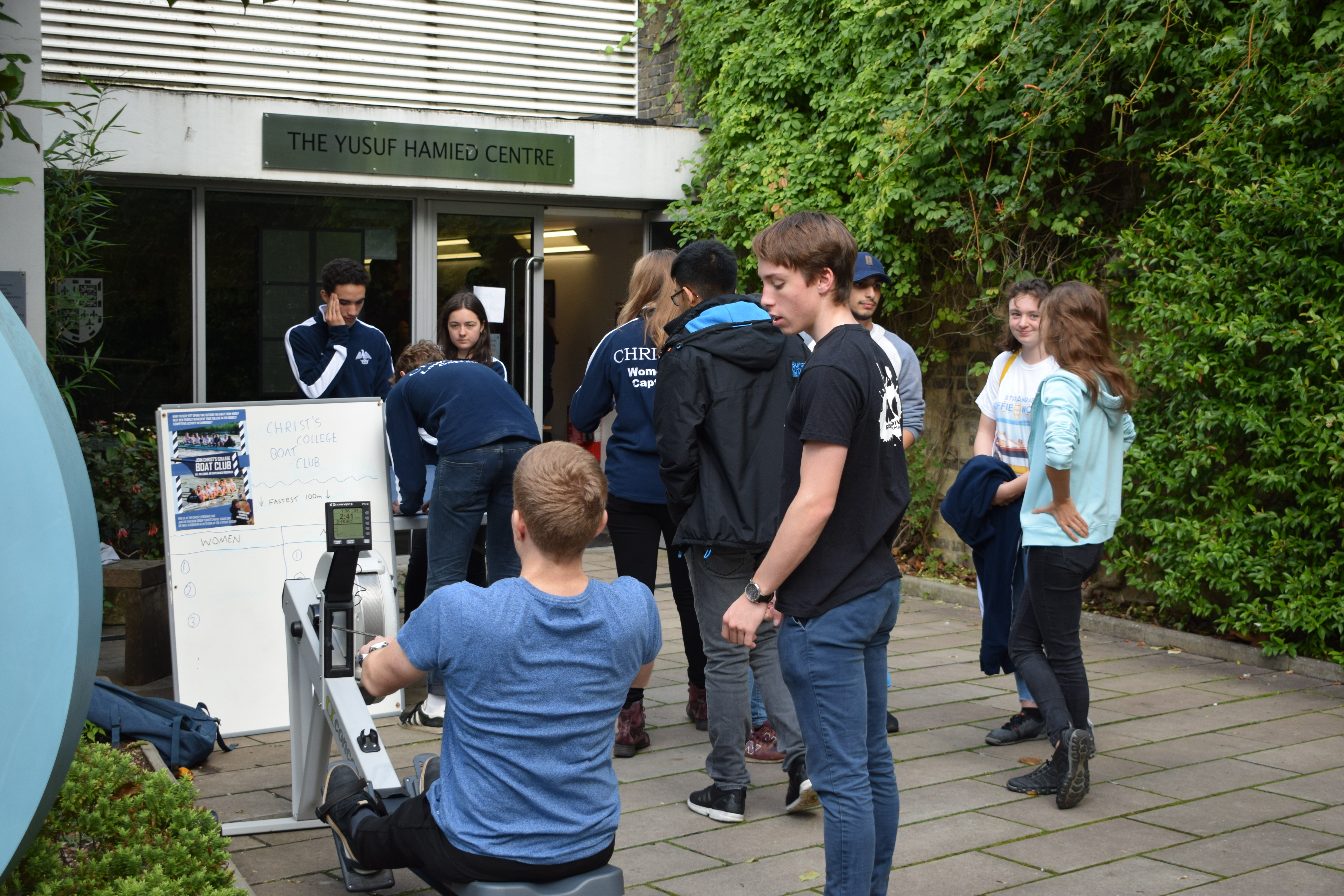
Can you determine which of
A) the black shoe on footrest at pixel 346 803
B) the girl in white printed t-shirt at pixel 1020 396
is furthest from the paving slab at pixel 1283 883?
the black shoe on footrest at pixel 346 803

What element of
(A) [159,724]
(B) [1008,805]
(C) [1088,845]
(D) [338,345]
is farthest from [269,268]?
(C) [1088,845]

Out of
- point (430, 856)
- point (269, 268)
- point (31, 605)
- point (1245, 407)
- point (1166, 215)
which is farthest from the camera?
point (269, 268)

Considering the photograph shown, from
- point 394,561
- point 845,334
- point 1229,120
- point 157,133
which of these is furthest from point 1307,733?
point 157,133

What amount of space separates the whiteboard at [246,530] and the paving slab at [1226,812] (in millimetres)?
3085


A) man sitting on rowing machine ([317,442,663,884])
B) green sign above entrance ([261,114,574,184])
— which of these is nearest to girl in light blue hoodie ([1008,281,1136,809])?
man sitting on rowing machine ([317,442,663,884])

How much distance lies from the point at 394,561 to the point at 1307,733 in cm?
403

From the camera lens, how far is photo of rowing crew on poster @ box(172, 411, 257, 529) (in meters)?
5.36

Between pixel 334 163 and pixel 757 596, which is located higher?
pixel 334 163

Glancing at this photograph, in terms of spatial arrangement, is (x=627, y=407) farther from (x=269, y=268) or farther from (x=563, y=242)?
(x=563, y=242)

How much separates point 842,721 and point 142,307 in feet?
24.8

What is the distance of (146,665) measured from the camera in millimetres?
5945

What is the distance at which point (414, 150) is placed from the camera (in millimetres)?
9367

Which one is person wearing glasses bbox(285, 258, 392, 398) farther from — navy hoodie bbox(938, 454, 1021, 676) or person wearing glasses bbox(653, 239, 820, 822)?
navy hoodie bbox(938, 454, 1021, 676)

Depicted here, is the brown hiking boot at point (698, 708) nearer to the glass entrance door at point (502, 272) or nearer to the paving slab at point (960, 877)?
the paving slab at point (960, 877)
